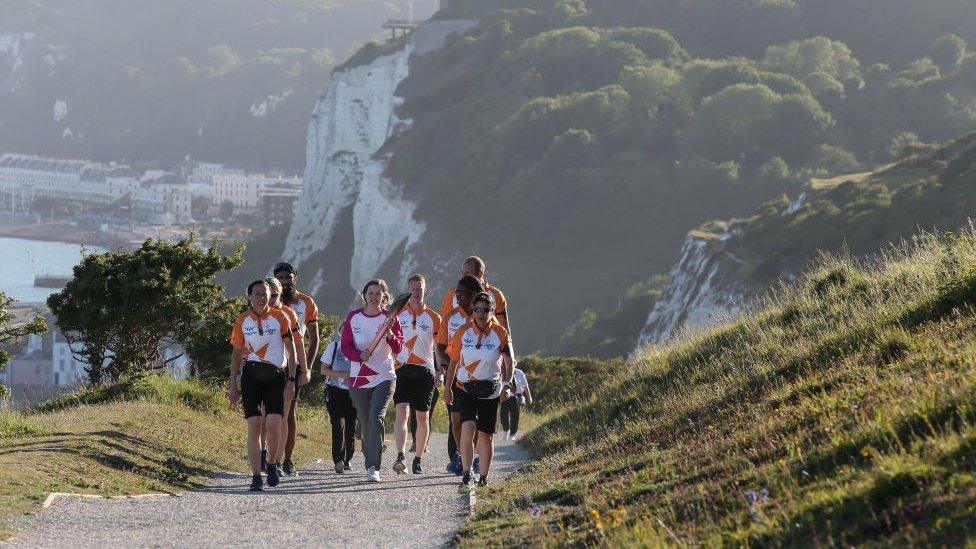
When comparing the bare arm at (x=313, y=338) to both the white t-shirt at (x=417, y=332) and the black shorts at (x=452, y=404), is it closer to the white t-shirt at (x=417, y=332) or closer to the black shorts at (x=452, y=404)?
the white t-shirt at (x=417, y=332)

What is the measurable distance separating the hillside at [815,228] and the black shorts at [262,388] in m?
24.6

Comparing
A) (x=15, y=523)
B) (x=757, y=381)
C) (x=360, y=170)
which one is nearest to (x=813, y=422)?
(x=757, y=381)

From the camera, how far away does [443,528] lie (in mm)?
8945

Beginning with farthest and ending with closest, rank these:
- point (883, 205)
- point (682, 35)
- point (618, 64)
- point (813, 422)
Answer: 1. point (682, 35)
2. point (618, 64)
3. point (883, 205)
4. point (813, 422)

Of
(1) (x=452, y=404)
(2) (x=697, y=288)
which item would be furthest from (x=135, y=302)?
(2) (x=697, y=288)

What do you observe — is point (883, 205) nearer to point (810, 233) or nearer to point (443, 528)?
point (810, 233)

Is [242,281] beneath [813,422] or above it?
beneath

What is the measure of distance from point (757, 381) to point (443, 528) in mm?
3309

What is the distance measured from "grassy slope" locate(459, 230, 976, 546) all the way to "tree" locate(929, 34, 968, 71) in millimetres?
76707

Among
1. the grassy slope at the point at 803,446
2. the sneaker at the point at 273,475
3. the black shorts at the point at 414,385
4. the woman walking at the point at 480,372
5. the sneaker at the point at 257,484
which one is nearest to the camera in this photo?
the grassy slope at the point at 803,446

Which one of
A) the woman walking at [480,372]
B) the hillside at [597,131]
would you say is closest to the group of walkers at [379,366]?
the woman walking at [480,372]

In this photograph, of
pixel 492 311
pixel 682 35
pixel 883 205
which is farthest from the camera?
pixel 682 35

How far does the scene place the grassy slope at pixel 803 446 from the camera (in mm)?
6383

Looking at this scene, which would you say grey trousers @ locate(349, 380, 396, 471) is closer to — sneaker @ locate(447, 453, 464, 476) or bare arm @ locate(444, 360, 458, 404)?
bare arm @ locate(444, 360, 458, 404)
